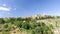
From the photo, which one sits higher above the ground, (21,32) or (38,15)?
(38,15)

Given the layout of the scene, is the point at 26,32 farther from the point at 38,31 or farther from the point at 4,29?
the point at 4,29

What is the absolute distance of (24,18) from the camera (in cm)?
2844

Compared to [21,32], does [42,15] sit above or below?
above

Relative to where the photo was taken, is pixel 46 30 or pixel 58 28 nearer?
pixel 46 30

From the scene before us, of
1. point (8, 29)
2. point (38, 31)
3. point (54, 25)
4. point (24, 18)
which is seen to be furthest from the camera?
point (24, 18)

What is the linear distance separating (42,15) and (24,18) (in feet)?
10.5

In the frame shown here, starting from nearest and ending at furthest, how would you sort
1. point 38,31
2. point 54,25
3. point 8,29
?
point 38,31 → point 8,29 → point 54,25

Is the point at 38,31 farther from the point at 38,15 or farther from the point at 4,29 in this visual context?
the point at 38,15

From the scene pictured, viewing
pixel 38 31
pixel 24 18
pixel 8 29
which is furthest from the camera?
pixel 24 18

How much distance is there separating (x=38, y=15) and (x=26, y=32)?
1105cm

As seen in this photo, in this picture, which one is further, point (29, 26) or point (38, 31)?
point (29, 26)

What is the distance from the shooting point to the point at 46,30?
19.2 meters

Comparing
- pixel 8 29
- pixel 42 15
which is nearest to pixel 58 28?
pixel 8 29

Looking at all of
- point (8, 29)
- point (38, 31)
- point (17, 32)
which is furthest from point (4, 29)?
point (38, 31)
